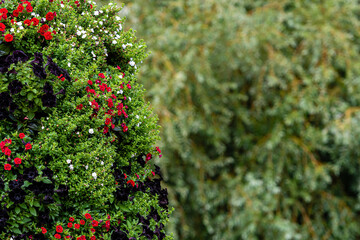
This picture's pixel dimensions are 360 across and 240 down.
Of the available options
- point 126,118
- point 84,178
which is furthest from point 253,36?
point 84,178

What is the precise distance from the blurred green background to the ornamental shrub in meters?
1.70

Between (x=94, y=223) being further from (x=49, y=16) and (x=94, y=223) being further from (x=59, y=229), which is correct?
(x=49, y=16)

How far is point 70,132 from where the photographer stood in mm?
1551

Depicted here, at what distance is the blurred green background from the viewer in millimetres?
3627

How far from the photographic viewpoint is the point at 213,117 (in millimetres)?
3811

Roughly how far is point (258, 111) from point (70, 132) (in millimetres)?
2481

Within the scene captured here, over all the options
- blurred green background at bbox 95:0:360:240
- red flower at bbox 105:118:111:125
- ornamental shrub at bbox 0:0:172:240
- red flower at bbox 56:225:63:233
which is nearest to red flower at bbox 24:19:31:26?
ornamental shrub at bbox 0:0:172:240

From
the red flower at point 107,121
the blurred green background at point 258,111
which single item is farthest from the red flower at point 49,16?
the blurred green background at point 258,111

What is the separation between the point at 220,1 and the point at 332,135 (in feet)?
5.09

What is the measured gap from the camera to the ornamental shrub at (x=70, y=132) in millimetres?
1449

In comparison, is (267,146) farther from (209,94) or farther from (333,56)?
(333,56)

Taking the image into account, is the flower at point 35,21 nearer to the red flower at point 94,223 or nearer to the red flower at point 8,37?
the red flower at point 8,37

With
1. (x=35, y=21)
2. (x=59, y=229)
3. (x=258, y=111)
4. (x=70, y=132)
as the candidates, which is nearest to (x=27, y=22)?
(x=35, y=21)

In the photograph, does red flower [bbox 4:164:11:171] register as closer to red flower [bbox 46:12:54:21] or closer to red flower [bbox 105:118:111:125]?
red flower [bbox 105:118:111:125]
